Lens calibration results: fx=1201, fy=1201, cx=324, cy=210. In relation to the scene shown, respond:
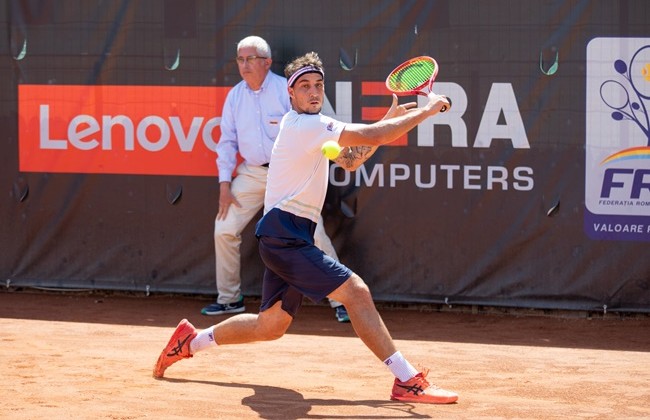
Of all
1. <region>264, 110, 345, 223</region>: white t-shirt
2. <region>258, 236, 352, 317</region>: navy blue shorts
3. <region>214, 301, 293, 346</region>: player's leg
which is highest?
<region>264, 110, 345, 223</region>: white t-shirt

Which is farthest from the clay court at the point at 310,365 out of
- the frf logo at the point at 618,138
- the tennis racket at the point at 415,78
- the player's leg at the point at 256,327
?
the tennis racket at the point at 415,78

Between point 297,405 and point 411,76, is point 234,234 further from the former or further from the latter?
point 297,405

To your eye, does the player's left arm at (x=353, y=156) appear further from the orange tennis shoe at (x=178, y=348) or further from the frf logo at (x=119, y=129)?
the frf logo at (x=119, y=129)

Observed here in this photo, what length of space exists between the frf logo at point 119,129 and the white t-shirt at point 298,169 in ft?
9.14

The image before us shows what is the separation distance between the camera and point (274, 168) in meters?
5.82

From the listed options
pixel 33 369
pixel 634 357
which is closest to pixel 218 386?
pixel 33 369

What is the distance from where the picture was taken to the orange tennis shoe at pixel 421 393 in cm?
565

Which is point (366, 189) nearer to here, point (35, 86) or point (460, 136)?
point (460, 136)

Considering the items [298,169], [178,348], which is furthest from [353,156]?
[178,348]

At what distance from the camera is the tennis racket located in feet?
19.1

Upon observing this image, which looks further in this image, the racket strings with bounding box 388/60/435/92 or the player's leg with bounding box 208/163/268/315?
the player's leg with bounding box 208/163/268/315

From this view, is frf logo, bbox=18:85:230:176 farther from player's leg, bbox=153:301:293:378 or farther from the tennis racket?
the tennis racket

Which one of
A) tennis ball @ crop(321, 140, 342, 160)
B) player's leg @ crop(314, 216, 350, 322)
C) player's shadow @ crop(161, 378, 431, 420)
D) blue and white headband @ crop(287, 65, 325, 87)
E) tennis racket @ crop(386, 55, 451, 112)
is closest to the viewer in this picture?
tennis ball @ crop(321, 140, 342, 160)

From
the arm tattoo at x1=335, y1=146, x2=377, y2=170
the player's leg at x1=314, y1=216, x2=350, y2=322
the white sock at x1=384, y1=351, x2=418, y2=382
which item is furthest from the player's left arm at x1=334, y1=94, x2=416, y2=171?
the player's leg at x1=314, y1=216, x2=350, y2=322
